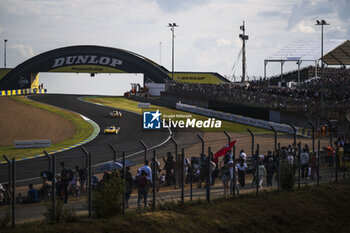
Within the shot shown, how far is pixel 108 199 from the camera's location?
1155 centimetres

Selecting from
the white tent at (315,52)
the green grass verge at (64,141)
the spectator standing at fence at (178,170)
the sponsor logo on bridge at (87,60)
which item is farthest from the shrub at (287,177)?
the sponsor logo on bridge at (87,60)

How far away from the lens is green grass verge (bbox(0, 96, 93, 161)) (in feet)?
97.0

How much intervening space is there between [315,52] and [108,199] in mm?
51695

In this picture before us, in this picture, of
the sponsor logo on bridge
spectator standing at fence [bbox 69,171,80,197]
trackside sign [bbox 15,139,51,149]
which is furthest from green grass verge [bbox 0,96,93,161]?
the sponsor logo on bridge

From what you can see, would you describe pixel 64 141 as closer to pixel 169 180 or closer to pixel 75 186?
pixel 169 180

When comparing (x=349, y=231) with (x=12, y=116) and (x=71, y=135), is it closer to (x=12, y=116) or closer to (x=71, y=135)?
(x=71, y=135)

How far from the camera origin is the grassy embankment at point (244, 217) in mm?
11117

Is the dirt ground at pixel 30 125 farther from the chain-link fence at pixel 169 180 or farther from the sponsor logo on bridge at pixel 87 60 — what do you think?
the sponsor logo on bridge at pixel 87 60

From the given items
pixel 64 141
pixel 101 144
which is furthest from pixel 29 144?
pixel 101 144

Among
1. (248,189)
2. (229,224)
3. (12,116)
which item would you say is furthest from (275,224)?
(12,116)

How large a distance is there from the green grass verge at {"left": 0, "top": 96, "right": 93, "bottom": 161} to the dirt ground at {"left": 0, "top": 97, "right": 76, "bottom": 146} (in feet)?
2.22

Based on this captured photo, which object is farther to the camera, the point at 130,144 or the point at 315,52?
the point at 315,52

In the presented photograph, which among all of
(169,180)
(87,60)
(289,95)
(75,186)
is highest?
(87,60)

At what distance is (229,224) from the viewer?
1259 cm
